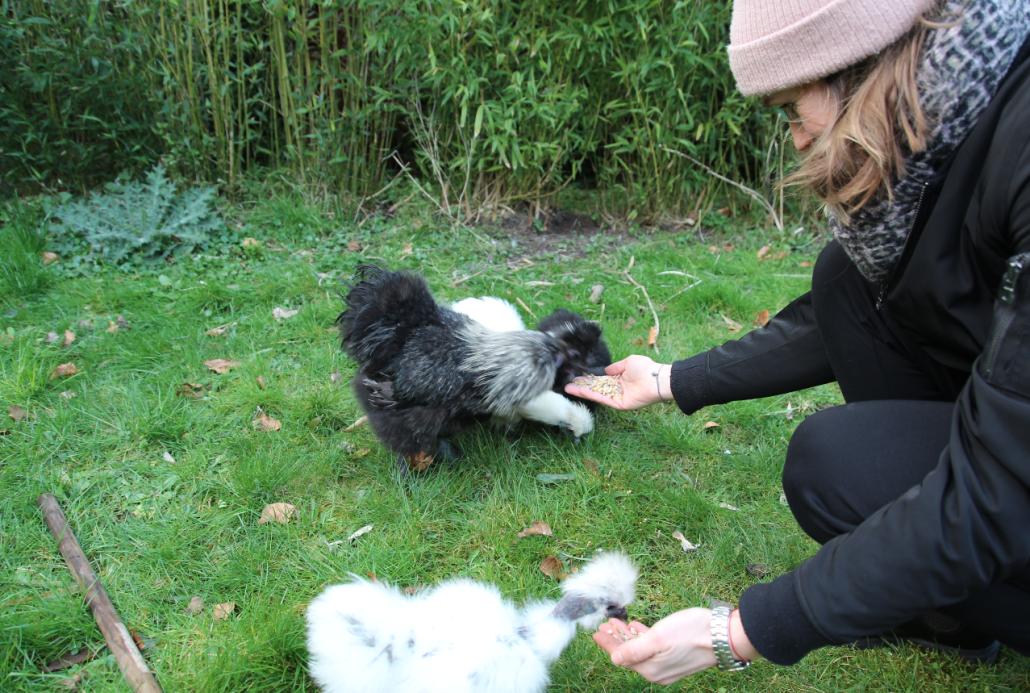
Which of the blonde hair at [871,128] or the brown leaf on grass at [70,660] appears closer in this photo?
the blonde hair at [871,128]

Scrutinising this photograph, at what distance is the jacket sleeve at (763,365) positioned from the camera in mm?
2500

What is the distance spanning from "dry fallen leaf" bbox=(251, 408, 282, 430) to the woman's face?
2390 millimetres

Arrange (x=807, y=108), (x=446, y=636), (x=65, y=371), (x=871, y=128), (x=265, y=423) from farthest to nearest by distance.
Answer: (x=65, y=371) → (x=265, y=423) → (x=446, y=636) → (x=807, y=108) → (x=871, y=128)

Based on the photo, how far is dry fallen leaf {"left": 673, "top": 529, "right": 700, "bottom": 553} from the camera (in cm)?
266

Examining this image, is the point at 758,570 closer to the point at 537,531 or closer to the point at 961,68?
the point at 537,531

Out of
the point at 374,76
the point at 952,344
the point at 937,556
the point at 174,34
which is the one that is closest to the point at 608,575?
the point at 937,556

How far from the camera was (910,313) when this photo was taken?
1.86 meters

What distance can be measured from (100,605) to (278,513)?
0.64m

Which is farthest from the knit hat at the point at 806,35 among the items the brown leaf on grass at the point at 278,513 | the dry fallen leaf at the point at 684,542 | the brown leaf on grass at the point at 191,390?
the brown leaf on grass at the point at 191,390

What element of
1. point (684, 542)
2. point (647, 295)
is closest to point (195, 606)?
point (684, 542)

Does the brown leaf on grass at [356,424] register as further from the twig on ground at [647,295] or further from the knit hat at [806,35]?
the knit hat at [806,35]

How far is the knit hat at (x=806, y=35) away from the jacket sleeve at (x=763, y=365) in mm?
1036

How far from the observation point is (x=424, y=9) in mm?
4754

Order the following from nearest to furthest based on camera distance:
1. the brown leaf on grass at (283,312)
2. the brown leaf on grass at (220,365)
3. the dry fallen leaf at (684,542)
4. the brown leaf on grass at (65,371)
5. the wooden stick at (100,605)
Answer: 1. the wooden stick at (100,605)
2. the dry fallen leaf at (684,542)
3. the brown leaf on grass at (65,371)
4. the brown leaf on grass at (220,365)
5. the brown leaf on grass at (283,312)
